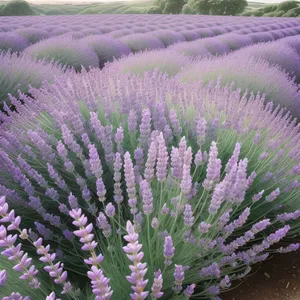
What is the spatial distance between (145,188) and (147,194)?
18mm

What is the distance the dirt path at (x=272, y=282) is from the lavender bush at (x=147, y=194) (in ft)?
0.19

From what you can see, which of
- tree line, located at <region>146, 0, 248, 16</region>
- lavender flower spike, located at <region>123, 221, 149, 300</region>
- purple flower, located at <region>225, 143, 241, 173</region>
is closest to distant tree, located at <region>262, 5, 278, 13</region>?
tree line, located at <region>146, 0, 248, 16</region>

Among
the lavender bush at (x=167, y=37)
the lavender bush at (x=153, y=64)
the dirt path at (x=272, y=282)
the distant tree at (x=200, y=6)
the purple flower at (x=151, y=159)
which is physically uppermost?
the purple flower at (x=151, y=159)

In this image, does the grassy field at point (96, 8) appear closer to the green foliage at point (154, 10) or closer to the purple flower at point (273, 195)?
the green foliage at point (154, 10)

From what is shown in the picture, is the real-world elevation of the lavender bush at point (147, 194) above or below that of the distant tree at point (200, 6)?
above

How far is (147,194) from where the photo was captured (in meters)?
1.00

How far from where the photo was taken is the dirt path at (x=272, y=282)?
1451 millimetres

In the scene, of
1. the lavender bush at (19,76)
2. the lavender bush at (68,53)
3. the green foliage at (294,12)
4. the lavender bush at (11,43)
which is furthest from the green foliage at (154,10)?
the lavender bush at (19,76)

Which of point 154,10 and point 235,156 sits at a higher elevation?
point 235,156

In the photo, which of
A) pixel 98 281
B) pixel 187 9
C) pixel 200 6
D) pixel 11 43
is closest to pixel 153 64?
pixel 11 43

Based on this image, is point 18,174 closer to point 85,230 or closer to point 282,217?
point 85,230

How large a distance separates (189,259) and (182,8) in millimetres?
40690

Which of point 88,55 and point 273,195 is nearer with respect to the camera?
point 273,195

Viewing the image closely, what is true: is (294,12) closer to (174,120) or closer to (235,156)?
(174,120)
